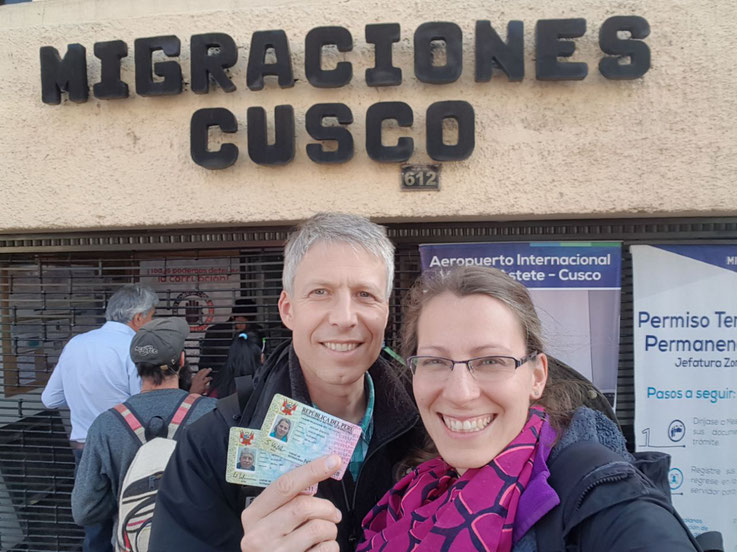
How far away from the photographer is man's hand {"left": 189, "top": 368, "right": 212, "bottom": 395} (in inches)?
145

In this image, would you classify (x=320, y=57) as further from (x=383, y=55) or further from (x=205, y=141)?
(x=205, y=141)

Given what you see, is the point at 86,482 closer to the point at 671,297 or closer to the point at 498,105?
Result: the point at 498,105

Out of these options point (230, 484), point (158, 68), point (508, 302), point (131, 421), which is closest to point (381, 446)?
point (230, 484)

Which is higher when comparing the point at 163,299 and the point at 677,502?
the point at 163,299

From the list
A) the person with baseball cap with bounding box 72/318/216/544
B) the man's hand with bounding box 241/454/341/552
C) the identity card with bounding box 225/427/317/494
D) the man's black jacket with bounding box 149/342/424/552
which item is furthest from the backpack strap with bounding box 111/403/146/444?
the man's hand with bounding box 241/454/341/552

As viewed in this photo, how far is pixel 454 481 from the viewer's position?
54.6 inches

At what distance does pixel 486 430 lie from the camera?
4.02ft

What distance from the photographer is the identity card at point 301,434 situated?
1323mm

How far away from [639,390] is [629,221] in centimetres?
126

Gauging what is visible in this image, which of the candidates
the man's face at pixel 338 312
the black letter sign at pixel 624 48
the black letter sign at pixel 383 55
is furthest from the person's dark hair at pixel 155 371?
the black letter sign at pixel 624 48

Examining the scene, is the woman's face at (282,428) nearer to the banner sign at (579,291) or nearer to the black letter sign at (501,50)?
the banner sign at (579,291)

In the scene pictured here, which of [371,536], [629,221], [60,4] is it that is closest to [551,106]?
[629,221]

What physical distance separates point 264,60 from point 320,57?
16.1 inches

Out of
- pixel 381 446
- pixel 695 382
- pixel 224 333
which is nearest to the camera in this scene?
pixel 381 446
